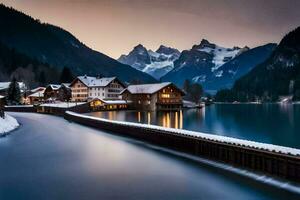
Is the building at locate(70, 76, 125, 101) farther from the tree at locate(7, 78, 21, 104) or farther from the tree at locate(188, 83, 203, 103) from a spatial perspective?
the tree at locate(188, 83, 203, 103)

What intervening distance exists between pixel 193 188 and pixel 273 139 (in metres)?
30.9

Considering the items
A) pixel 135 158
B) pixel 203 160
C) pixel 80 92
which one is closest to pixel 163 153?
pixel 135 158

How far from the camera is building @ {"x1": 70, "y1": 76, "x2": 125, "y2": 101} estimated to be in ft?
497

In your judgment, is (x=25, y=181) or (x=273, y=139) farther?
(x=273, y=139)

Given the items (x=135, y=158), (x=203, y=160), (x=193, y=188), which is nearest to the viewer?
(x=193, y=188)

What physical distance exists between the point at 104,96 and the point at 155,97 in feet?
91.7

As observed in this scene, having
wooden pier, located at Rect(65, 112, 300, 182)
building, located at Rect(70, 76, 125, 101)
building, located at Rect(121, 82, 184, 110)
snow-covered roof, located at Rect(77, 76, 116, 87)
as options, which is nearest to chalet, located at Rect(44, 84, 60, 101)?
building, located at Rect(70, 76, 125, 101)

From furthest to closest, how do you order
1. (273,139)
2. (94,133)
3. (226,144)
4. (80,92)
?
(80,92) → (94,133) → (273,139) → (226,144)

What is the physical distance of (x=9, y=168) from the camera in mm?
34844

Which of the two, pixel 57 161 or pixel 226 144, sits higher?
pixel 226 144

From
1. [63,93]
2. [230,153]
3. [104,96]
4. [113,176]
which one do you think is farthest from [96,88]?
[113,176]

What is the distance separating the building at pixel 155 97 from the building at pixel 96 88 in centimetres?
1028

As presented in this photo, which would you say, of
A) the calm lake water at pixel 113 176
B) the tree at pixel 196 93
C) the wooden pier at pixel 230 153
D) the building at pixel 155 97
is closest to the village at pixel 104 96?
the building at pixel 155 97

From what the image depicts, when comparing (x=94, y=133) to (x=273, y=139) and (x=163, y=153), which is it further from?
(x=273, y=139)
